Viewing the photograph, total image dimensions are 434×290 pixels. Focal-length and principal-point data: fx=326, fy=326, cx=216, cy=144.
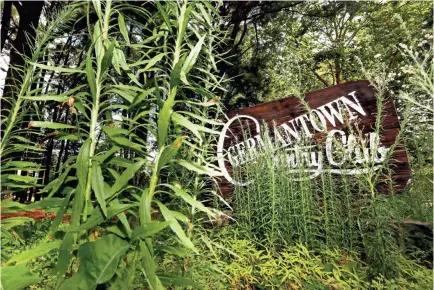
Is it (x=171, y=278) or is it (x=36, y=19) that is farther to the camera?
(x=36, y=19)

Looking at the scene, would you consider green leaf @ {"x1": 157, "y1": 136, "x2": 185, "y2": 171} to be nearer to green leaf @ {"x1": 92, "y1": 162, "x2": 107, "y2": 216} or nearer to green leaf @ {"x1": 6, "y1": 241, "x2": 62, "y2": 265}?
green leaf @ {"x1": 92, "y1": 162, "x2": 107, "y2": 216}

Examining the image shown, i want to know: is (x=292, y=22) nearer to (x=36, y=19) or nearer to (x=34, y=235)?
(x=36, y=19)

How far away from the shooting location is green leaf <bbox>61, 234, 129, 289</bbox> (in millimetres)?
991

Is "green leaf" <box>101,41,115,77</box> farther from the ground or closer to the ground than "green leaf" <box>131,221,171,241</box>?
farther from the ground

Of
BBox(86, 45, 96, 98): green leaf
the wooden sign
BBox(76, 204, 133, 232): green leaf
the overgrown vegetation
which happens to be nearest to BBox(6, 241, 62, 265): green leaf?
the overgrown vegetation

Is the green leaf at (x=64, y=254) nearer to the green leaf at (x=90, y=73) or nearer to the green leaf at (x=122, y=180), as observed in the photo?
the green leaf at (x=122, y=180)

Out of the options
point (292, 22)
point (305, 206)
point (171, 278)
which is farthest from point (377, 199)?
point (292, 22)

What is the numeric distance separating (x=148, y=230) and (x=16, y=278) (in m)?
0.48

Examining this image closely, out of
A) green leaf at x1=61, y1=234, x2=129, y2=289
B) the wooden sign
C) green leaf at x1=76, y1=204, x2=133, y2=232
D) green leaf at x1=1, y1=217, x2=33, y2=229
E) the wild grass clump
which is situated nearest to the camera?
Answer: green leaf at x1=61, y1=234, x2=129, y2=289

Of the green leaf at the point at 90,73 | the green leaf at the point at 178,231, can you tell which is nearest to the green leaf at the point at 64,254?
the green leaf at the point at 178,231

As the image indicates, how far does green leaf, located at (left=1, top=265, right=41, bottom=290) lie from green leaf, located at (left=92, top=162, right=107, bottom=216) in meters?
0.32

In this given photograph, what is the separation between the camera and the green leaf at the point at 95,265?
0.99m

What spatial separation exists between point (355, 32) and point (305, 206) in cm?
1123

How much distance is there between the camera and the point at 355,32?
40.1ft
